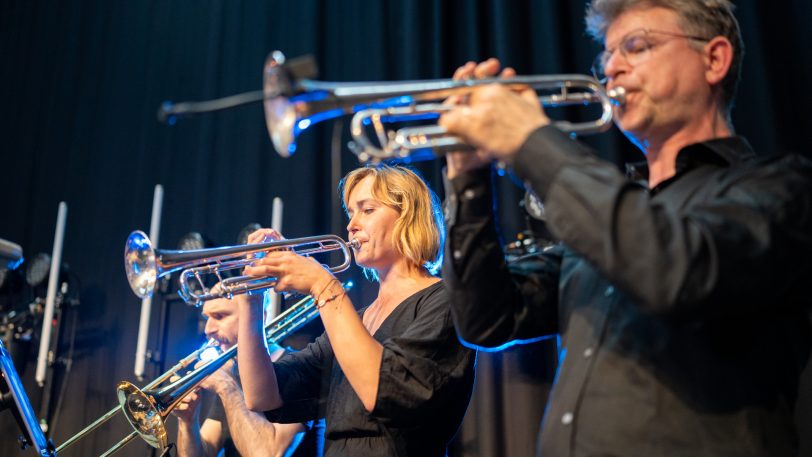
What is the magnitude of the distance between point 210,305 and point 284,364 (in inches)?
35.3

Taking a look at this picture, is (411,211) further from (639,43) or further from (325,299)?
(639,43)

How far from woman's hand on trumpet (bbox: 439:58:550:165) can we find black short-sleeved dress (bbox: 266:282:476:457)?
2.78 feet

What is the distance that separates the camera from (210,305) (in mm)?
3291

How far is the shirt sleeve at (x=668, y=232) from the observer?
3.72 ft

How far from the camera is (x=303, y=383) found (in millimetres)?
2502

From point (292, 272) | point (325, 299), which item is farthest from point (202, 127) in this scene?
point (325, 299)

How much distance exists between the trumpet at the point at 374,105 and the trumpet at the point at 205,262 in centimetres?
85

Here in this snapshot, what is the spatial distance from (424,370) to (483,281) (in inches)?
21.4

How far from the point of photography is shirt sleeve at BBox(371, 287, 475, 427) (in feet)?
6.37

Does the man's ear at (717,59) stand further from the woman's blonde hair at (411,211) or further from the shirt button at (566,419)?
the woman's blonde hair at (411,211)

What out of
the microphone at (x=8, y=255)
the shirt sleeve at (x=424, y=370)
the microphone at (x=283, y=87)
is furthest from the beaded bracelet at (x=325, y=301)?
the microphone at (x=8, y=255)

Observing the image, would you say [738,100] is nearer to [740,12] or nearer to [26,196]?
[740,12]

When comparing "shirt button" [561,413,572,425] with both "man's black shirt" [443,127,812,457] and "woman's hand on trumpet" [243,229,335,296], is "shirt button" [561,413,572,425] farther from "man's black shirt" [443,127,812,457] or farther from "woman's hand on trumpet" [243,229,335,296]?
"woman's hand on trumpet" [243,229,335,296]

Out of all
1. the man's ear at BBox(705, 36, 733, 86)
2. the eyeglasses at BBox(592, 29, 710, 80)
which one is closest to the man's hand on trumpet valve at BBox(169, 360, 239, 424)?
the eyeglasses at BBox(592, 29, 710, 80)
